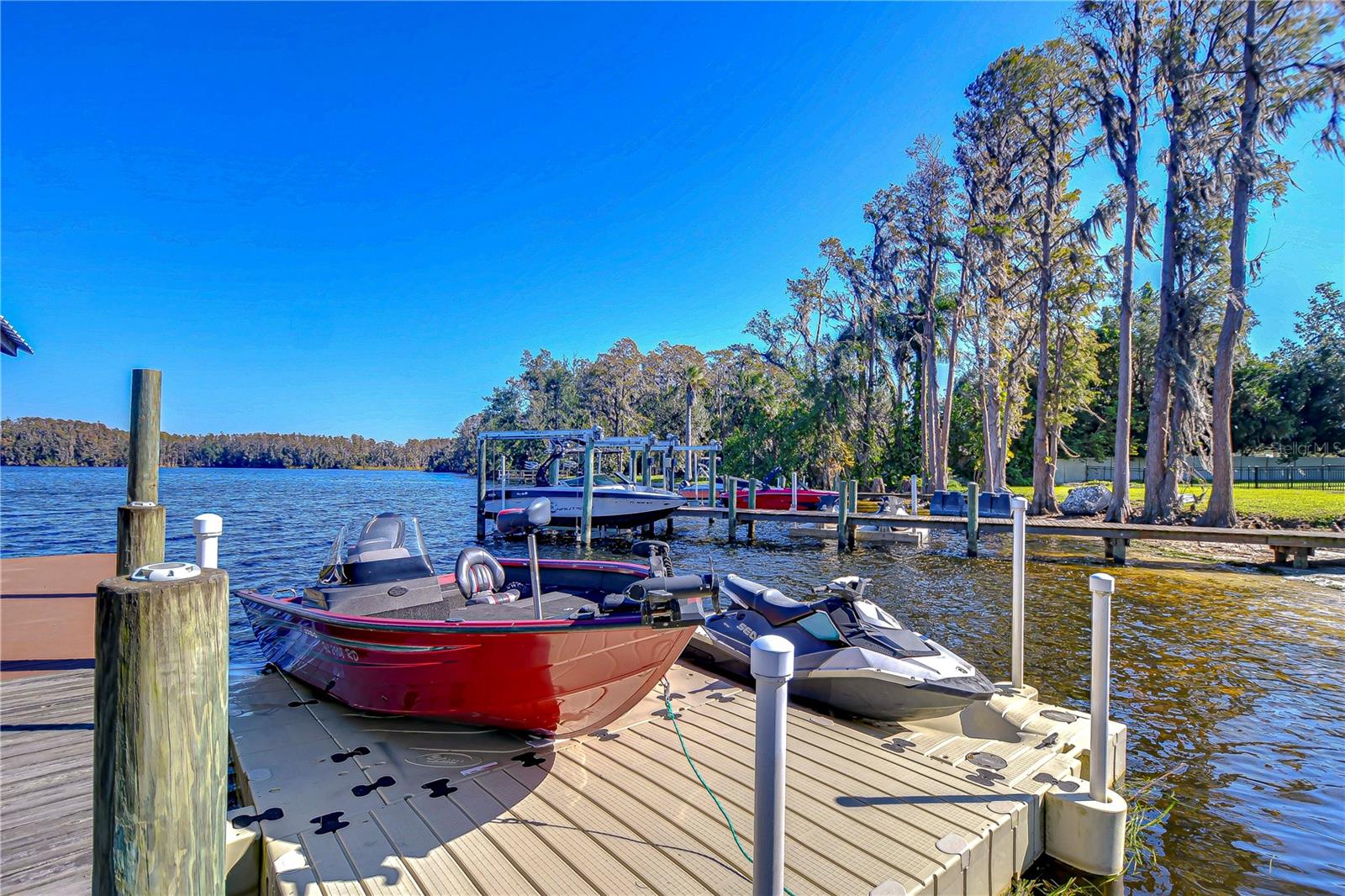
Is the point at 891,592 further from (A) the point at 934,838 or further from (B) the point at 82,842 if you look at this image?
(B) the point at 82,842

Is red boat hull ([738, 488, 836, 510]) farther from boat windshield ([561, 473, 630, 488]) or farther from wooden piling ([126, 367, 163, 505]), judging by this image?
wooden piling ([126, 367, 163, 505])

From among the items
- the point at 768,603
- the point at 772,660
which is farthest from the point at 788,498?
the point at 772,660

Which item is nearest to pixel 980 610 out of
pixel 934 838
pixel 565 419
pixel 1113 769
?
pixel 1113 769

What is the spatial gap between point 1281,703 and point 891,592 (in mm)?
6430

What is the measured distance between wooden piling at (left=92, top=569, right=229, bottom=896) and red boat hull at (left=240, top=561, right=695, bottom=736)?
202 centimetres

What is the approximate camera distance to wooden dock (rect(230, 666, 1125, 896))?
270 centimetres

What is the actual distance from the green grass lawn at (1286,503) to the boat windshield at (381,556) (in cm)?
2278

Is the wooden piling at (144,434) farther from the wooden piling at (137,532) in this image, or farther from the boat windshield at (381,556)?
the boat windshield at (381,556)

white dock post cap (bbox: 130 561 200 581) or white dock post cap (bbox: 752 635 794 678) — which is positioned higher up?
white dock post cap (bbox: 130 561 200 581)

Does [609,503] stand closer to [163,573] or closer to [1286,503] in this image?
[163,573]

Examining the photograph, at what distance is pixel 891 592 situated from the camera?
12.5 metres

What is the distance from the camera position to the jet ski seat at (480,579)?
5086 mm

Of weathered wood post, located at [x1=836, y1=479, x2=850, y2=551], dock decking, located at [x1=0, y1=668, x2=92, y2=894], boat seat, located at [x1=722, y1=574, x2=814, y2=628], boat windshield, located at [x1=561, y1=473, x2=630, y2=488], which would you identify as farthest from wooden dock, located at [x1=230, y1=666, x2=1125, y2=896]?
boat windshield, located at [x1=561, y1=473, x2=630, y2=488]

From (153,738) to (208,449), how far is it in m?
157
